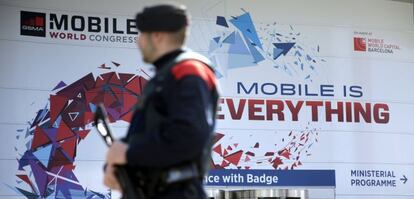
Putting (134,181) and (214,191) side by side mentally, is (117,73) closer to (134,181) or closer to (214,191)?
(214,191)

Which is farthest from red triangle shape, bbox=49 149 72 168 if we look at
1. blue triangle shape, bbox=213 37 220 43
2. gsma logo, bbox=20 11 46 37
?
blue triangle shape, bbox=213 37 220 43

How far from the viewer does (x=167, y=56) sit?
259 cm

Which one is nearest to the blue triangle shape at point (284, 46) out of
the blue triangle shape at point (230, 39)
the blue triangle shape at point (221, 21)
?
the blue triangle shape at point (230, 39)

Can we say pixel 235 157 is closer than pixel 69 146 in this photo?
No

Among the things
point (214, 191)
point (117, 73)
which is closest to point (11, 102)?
point (117, 73)

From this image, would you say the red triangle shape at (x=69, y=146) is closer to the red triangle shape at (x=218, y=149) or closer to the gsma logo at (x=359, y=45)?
the red triangle shape at (x=218, y=149)

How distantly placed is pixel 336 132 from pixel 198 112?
572cm

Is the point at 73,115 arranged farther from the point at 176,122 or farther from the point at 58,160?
the point at 176,122

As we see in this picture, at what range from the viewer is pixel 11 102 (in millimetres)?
7012

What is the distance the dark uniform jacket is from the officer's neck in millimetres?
38

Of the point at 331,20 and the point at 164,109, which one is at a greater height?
the point at 331,20

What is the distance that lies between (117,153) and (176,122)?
0.26 m

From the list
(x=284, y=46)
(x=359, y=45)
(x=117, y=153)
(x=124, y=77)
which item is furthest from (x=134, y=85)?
(x=117, y=153)

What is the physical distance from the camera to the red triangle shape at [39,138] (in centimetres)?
705
